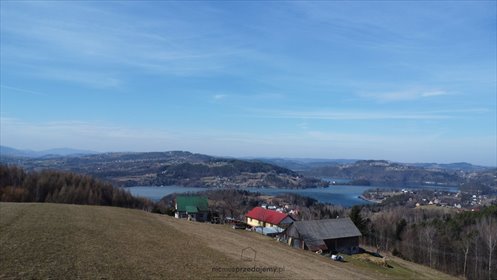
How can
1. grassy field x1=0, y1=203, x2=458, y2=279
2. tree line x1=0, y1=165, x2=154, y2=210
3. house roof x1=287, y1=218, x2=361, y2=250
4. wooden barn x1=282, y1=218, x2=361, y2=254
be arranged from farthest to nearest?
1. tree line x1=0, y1=165, x2=154, y2=210
2. house roof x1=287, y1=218, x2=361, y2=250
3. wooden barn x1=282, y1=218, x2=361, y2=254
4. grassy field x1=0, y1=203, x2=458, y2=279

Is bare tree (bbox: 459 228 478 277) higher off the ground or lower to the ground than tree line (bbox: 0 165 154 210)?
lower

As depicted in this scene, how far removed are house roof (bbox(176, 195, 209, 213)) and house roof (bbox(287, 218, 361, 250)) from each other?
25088mm

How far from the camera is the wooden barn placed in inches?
1948

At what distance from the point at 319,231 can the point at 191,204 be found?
29392 millimetres

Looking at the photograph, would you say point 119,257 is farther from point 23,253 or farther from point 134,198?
point 134,198

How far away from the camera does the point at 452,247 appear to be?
63312 mm

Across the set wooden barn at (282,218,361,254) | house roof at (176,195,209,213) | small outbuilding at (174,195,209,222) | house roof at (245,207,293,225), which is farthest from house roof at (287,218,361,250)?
house roof at (176,195,209,213)

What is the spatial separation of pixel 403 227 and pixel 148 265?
70.2 meters

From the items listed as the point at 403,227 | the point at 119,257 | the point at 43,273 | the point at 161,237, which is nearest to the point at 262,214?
the point at 403,227

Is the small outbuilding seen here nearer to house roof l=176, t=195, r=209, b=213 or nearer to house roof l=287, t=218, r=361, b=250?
house roof l=176, t=195, r=209, b=213

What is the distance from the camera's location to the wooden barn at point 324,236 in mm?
49469

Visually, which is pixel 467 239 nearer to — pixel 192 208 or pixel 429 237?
pixel 429 237

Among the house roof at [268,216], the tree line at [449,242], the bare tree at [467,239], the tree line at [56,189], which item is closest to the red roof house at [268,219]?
the house roof at [268,216]

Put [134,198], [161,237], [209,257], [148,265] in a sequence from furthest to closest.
Result: [134,198] → [161,237] → [209,257] → [148,265]
